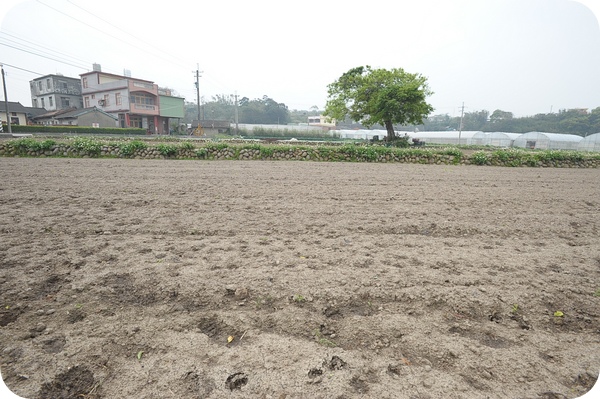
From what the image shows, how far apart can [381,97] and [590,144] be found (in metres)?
24.8

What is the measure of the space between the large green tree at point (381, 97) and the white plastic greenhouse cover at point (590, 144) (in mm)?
19502

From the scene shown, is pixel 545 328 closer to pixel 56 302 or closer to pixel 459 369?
pixel 459 369

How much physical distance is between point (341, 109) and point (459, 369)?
28590 millimetres

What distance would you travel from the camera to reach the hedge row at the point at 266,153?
1327 centimetres

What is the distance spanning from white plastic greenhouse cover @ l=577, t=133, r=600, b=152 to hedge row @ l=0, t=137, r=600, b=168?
2001 cm

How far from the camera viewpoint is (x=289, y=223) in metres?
4.80

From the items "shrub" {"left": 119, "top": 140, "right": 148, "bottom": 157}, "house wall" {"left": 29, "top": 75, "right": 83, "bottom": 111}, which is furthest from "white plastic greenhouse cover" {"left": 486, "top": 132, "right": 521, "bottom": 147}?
"house wall" {"left": 29, "top": 75, "right": 83, "bottom": 111}

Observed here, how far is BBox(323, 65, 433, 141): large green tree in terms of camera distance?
24078 mm

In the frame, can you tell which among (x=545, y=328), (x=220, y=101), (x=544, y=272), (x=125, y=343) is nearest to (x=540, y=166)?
(x=544, y=272)

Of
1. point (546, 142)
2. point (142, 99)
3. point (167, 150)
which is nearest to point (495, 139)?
point (546, 142)

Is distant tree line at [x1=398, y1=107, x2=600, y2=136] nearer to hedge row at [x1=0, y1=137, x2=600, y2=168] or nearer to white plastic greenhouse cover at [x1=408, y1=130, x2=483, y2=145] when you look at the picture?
white plastic greenhouse cover at [x1=408, y1=130, x2=483, y2=145]

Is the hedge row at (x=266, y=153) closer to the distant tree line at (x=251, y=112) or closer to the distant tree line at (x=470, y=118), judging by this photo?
the distant tree line at (x=470, y=118)

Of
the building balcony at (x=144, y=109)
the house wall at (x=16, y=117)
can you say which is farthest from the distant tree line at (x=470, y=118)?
the house wall at (x=16, y=117)

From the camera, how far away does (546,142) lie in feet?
112
